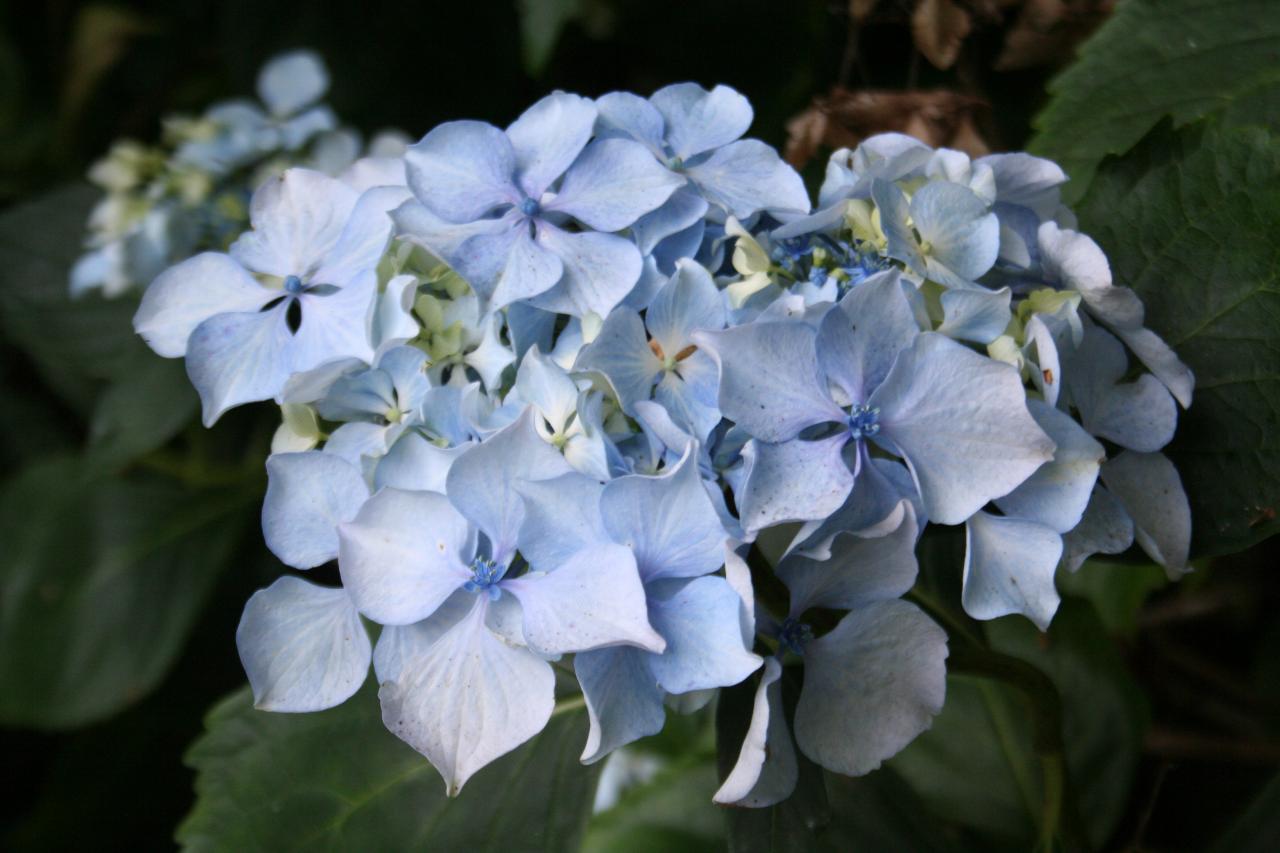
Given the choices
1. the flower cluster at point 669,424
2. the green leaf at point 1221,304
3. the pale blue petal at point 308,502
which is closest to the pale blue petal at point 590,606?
the flower cluster at point 669,424

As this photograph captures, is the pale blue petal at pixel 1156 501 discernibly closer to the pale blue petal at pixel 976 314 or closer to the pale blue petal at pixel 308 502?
the pale blue petal at pixel 976 314

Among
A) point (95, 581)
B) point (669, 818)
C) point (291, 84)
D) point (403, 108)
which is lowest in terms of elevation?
point (95, 581)

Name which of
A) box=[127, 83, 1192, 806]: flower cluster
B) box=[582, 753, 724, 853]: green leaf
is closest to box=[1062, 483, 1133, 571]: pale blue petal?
box=[127, 83, 1192, 806]: flower cluster

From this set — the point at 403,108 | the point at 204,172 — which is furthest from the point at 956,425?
the point at 403,108

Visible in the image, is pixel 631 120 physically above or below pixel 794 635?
above

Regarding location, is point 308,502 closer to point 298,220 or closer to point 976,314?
point 298,220

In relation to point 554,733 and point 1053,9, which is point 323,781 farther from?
point 1053,9

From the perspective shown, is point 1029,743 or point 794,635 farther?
point 1029,743

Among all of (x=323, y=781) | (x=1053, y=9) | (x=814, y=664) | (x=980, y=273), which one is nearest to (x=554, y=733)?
(x=323, y=781)
